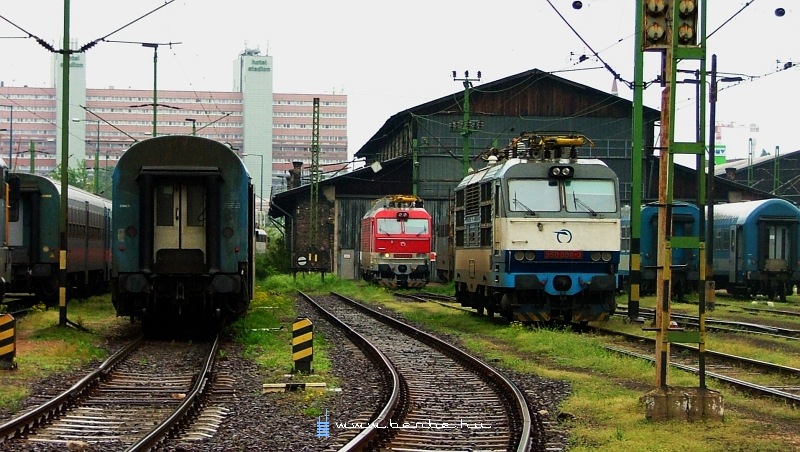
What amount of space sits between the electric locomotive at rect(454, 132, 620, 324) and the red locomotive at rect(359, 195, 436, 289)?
70.9ft

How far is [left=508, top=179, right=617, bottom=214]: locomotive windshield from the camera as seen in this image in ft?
70.1

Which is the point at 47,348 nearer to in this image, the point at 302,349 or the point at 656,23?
the point at 302,349

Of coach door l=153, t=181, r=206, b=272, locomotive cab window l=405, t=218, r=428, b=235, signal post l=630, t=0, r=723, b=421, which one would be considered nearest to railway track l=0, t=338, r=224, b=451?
coach door l=153, t=181, r=206, b=272

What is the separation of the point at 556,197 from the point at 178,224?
23.5 feet

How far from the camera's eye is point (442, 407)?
11.7 meters

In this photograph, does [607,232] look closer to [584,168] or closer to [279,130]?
[584,168]

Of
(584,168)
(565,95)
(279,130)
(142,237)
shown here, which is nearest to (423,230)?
(565,95)

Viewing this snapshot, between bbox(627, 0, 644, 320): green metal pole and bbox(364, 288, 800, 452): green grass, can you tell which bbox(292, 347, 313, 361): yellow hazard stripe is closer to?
bbox(364, 288, 800, 452): green grass

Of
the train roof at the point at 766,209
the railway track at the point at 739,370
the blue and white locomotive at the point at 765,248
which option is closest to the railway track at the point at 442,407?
the railway track at the point at 739,370

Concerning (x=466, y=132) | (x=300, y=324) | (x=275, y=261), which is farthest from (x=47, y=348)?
(x=275, y=261)

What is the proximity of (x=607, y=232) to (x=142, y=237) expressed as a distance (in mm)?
8640

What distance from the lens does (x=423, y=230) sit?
4422 cm

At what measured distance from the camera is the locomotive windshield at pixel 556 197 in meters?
21.4

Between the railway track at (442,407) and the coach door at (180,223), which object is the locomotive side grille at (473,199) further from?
the coach door at (180,223)
